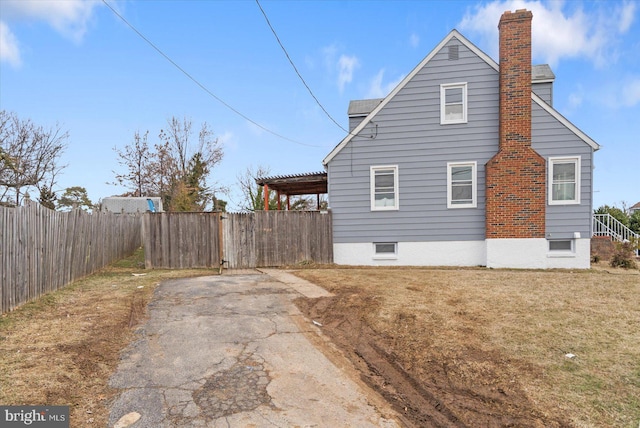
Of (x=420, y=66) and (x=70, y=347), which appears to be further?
(x=420, y=66)

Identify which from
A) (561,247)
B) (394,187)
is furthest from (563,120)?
(394,187)

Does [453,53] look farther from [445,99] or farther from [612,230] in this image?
[612,230]

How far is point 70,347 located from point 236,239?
332 inches

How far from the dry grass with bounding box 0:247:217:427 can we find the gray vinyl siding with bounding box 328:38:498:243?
7744 mm

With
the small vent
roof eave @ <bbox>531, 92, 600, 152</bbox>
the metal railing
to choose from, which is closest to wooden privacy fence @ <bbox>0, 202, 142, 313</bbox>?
the small vent

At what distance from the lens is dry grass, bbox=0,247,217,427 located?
3.28 meters

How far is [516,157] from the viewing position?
39.1 ft

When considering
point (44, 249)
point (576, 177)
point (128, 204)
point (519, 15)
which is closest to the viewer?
point (44, 249)

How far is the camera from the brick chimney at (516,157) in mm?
11805

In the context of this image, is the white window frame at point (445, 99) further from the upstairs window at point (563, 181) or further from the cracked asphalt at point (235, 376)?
the cracked asphalt at point (235, 376)

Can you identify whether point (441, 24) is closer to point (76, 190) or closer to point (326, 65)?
point (326, 65)

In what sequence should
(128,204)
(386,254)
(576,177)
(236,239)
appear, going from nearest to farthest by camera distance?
1. (576,177)
2. (236,239)
3. (386,254)
4. (128,204)

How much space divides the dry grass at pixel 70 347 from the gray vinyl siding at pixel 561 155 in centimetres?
1249

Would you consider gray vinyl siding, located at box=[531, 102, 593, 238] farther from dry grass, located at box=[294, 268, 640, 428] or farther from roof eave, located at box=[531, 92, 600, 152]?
dry grass, located at box=[294, 268, 640, 428]
